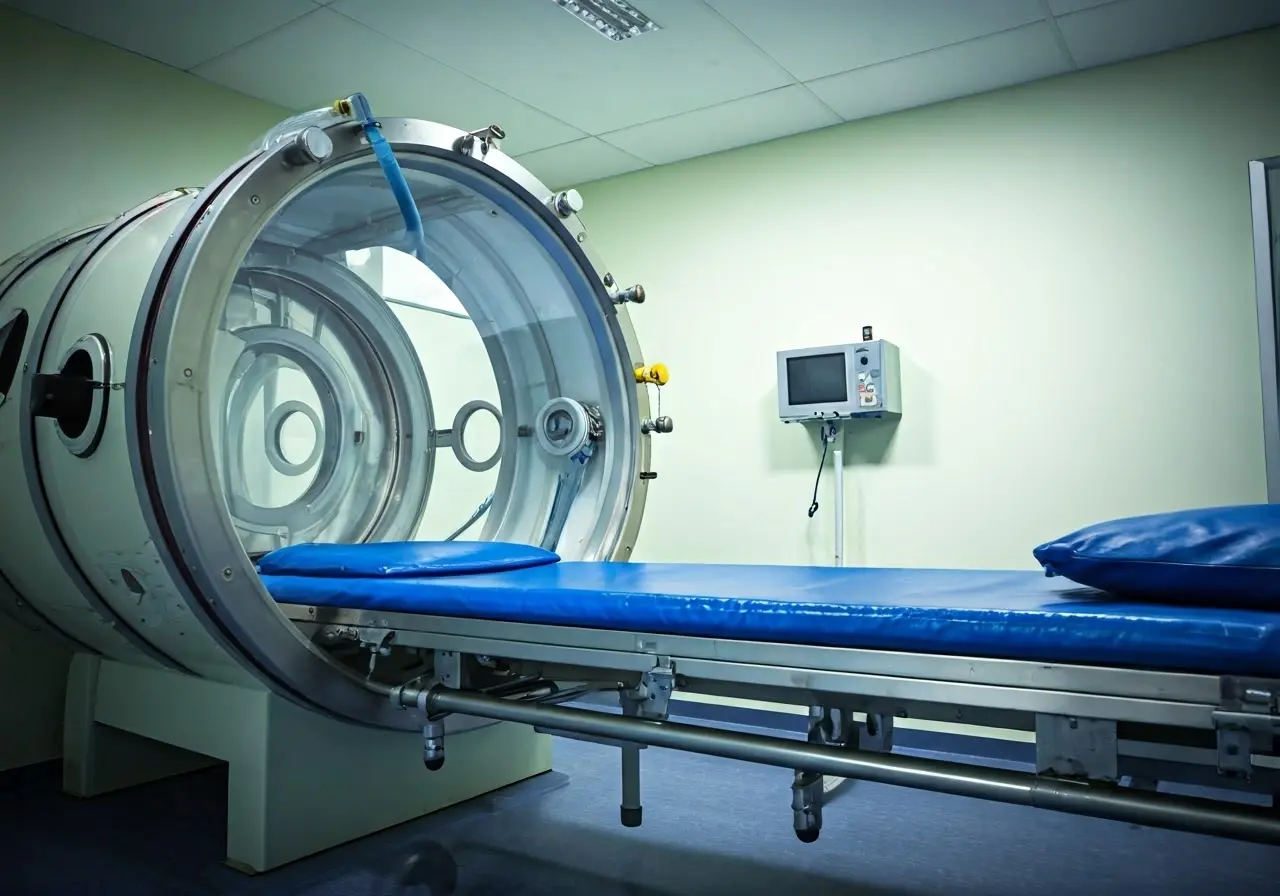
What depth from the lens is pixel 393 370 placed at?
3.38 metres

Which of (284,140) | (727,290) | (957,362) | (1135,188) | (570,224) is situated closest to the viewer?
(284,140)

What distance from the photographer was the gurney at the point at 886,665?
3.73ft

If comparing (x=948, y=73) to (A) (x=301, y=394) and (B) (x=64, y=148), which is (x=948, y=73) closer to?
(A) (x=301, y=394)

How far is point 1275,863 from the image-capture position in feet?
6.97

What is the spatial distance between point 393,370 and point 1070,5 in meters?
2.45

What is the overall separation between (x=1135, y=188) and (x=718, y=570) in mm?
2054

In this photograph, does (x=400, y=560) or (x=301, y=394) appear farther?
(x=301, y=394)

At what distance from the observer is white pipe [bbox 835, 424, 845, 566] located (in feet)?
11.2

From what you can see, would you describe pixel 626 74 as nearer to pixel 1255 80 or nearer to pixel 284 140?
pixel 284 140

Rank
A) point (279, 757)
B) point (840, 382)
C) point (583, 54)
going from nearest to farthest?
point (279, 757)
point (583, 54)
point (840, 382)

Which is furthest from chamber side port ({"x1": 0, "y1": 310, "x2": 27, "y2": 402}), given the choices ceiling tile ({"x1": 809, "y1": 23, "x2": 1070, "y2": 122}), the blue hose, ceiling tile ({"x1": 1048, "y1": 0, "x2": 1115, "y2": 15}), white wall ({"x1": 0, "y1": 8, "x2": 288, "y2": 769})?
ceiling tile ({"x1": 1048, "y1": 0, "x2": 1115, "y2": 15})

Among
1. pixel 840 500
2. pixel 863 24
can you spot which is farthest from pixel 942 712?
pixel 863 24

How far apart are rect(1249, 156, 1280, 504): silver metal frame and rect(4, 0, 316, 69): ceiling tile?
9.07ft

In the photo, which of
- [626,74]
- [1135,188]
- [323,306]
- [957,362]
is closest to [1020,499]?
[957,362]
